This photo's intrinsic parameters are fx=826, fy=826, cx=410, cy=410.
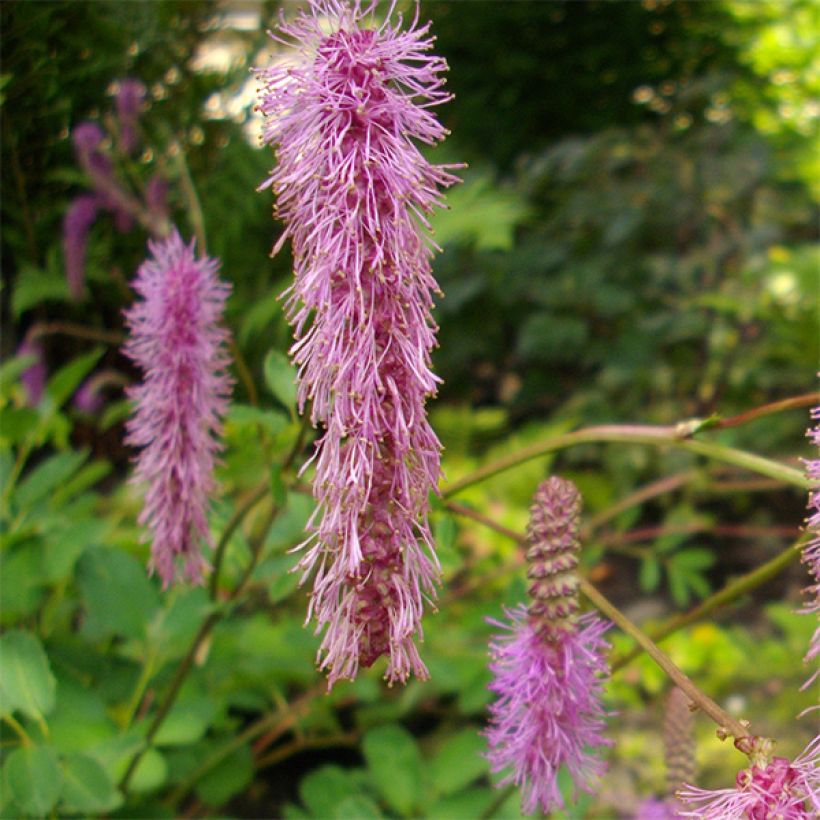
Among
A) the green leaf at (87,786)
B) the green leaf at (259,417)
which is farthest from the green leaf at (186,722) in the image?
the green leaf at (259,417)

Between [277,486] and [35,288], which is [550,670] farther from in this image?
[35,288]

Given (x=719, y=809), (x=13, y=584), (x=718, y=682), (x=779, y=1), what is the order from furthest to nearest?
(x=779, y=1) < (x=718, y=682) < (x=13, y=584) < (x=719, y=809)

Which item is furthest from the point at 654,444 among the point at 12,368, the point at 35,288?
the point at 35,288

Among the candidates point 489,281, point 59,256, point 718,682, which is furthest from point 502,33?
point 718,682

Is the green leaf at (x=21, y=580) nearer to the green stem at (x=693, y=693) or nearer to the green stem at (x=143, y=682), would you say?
the green stem at (x=143, y=682)

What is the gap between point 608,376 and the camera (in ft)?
7.80

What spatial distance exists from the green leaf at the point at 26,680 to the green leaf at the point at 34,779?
33 mm

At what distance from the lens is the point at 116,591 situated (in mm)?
945

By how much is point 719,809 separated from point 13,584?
2.48 ft

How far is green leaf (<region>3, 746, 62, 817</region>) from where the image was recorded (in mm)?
702

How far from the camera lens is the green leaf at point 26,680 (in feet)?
2.36

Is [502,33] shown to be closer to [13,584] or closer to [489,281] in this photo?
[489,281]

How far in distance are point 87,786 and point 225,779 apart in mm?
358

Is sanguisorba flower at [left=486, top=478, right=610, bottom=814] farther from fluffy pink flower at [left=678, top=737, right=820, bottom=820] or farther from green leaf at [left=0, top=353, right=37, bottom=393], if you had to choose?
green leaf at [left=0, top=353, right=37, bottom=393]
